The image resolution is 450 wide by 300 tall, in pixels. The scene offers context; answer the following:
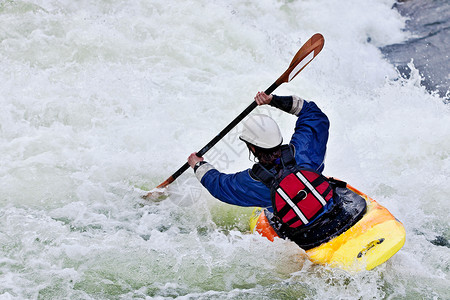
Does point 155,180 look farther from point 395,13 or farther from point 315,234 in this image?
point 395,13

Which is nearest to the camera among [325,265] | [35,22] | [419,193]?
[325,265]

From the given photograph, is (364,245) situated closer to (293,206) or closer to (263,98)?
(293,206)

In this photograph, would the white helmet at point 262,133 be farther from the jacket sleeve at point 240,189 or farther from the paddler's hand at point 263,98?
the paddler's hand at point 263,98

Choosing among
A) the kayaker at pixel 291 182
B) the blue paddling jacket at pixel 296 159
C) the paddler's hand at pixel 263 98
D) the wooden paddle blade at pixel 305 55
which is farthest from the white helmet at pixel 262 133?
the wooden paddle blade at pixel 305 55

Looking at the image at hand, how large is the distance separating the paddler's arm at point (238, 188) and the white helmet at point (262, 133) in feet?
0.81

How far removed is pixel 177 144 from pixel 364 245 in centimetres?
258

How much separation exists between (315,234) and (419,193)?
6.25 ft

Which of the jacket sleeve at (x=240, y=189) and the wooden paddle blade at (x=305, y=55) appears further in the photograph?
the wooden paddle blade at (x=305, y=55)

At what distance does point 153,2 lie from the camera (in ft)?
25.5

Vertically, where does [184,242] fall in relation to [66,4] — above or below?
below

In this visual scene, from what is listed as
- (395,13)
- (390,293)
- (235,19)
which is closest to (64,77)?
(235,19)

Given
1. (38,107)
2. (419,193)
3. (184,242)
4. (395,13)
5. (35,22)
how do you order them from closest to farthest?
(184,242)
(419,193)
(38,107)
(35,22)
(395,13)

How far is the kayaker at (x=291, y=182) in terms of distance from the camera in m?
2.96

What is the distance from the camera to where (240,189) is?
10.4 feet
